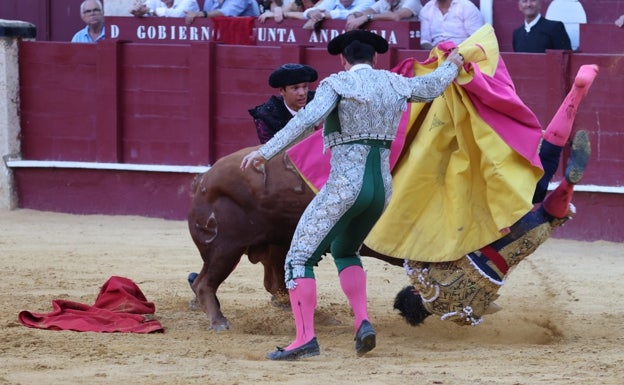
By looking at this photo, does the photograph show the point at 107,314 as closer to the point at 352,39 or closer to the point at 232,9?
the point at 352,39

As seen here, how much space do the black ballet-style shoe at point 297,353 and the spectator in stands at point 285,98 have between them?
1461 millimetres

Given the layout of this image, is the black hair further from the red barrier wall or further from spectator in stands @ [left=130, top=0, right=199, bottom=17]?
spectator in stands @ [left=130, top=0, right=199, bottom=17]

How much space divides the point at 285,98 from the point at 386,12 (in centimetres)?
392

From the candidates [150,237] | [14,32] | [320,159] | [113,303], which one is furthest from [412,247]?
[14,32]

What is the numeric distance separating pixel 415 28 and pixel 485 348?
4821mm

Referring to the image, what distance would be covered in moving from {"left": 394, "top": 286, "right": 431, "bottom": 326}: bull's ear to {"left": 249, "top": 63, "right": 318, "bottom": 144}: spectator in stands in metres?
1.07

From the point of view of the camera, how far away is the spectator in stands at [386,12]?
9.98 metres

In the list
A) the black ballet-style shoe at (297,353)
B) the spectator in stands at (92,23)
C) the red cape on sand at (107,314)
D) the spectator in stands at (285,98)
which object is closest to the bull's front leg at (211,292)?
the red cape on sand at (107,314)

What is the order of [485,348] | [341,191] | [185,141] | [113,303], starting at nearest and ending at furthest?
[341,191] < [485,348] < [113,303] < [185,141]

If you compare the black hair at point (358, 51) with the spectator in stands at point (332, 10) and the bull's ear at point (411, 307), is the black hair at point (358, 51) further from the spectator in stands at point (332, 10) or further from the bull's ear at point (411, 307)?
the spectator in stands at point (332, 10)

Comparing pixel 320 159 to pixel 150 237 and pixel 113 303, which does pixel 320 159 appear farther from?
pixel 150 237

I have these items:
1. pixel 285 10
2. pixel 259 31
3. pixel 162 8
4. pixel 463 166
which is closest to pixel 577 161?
pixel 463 166

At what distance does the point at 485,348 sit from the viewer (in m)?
5.70

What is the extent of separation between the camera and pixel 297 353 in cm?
535
